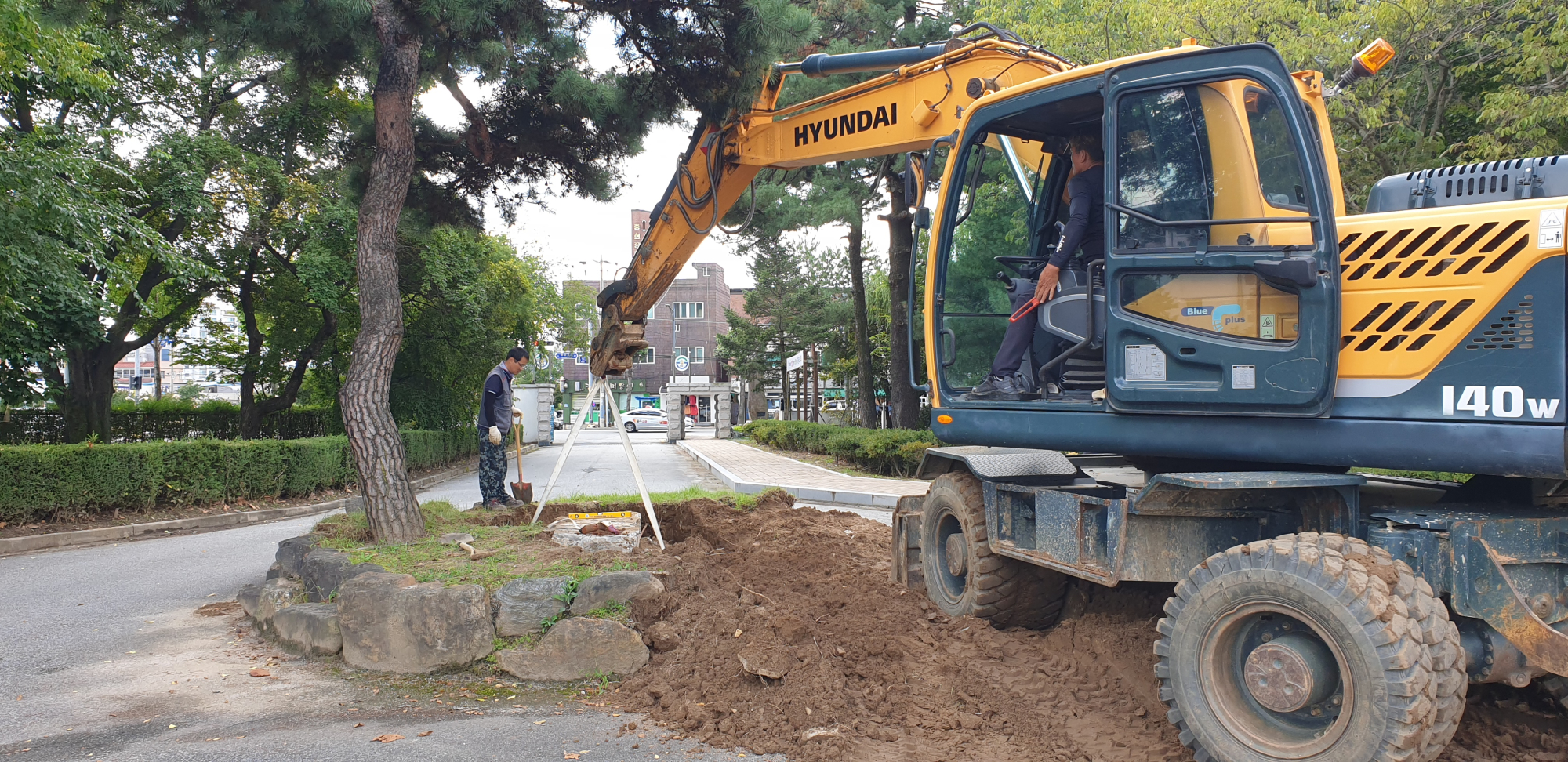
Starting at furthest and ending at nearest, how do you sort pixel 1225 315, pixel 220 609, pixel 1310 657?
pixel 220 609
pixel 1225 315
pixel 1310 657

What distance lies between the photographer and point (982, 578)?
519cm

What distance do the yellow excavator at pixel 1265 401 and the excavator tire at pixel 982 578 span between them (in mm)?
20

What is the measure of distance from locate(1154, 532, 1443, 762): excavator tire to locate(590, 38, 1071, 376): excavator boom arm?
147 inches

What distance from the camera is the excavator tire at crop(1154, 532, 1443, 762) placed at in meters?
2.96

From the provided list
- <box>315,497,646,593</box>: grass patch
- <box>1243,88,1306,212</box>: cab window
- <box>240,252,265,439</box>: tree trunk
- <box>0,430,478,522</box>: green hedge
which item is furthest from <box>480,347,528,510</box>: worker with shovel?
<box>240,252,265,439</box>: tree trunk

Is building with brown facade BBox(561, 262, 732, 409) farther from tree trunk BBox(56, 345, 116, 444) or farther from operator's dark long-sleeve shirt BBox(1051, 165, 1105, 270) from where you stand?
operator's dark long-sleeve shirt BBox(1051, 165, 1105, 270)

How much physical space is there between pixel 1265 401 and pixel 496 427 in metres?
7.56

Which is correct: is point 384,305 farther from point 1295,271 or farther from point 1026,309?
point 1295,271

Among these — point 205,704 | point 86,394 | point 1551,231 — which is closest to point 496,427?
point 205,704

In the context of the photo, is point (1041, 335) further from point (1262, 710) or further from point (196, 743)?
point (196, 743)

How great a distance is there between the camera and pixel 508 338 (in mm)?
24953

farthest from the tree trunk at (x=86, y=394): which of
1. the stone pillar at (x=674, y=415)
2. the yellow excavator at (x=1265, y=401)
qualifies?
the stone pillar at (x=674, y=415)

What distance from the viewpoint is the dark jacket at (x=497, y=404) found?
9.52 m

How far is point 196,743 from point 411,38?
19.4ft
